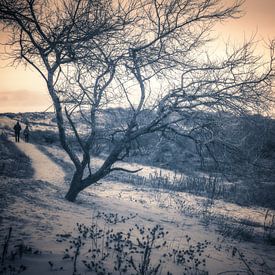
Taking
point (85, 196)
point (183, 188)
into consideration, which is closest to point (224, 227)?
point (85, 196)

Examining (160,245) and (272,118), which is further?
(272,118)

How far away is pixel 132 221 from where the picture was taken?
847 cm

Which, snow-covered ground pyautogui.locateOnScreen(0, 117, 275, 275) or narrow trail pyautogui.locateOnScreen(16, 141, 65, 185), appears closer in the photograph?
snow-covered ground pyautogui.locateOnScreen(0, 117, 275, 275)

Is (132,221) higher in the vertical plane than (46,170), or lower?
lower

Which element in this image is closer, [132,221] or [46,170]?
[132,221]

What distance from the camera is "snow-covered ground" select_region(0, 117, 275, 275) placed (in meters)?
5.29

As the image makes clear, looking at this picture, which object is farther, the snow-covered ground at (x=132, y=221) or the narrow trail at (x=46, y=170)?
the narrow trail at (x=46, y=170)

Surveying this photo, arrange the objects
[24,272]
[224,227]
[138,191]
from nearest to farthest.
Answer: [24,272] → [224,227] → [138,191]

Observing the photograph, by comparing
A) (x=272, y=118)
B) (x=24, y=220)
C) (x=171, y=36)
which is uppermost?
(x=171, y=36)

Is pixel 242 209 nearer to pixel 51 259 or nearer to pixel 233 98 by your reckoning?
pixel 233 98

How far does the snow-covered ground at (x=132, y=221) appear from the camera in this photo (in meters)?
5.29

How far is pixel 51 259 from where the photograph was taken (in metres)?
4.66

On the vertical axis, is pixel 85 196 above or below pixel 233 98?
below

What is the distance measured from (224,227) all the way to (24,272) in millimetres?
7324
